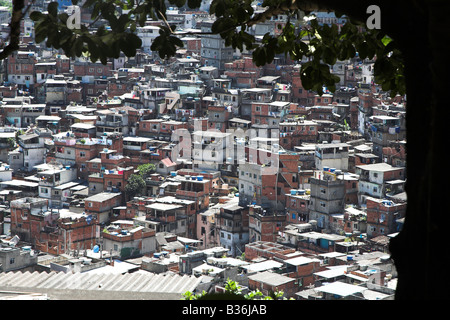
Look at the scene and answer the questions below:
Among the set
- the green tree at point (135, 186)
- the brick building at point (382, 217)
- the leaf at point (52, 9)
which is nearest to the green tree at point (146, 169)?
the green tree at point (135, 186)

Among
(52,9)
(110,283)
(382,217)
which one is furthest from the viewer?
(382,217)

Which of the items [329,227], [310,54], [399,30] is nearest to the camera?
[399,30]

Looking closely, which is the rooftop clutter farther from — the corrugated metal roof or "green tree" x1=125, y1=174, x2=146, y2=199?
the corrugated metal roof

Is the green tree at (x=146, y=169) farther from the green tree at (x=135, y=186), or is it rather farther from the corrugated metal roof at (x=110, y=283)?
the corrugated metal roof at (x=110, y=283)

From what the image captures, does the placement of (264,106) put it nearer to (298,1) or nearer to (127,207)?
(127,207)

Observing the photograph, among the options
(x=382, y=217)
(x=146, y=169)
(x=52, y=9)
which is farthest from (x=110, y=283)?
(x=146, y=169)

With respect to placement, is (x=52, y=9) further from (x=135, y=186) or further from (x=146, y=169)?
(x=146, y=169)

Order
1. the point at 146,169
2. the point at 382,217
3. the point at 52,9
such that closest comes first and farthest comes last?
the point at 52,9 → the point at 382,217 → the point at 146,169

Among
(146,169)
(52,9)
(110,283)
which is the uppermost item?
(52,9)

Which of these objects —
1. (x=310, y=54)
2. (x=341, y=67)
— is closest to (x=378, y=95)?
(x=341, y=67)

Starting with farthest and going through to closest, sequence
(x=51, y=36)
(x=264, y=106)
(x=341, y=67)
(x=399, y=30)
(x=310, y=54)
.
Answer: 1. (x=341, y=67)
2. (x=264, y=106)
3. (x=310, y=54)
4. (x=51, y=36)
5. (x=399, y=30)

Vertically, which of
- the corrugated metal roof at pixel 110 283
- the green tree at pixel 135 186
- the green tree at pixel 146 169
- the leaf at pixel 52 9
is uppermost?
the leaf at pixel 52 9
